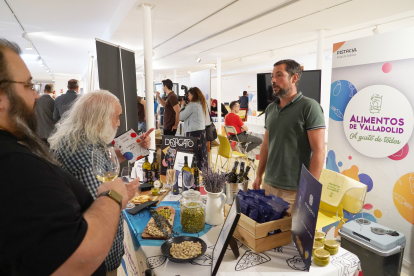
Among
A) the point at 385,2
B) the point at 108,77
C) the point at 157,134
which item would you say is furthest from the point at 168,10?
the point at 385,2

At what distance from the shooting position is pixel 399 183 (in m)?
2.51

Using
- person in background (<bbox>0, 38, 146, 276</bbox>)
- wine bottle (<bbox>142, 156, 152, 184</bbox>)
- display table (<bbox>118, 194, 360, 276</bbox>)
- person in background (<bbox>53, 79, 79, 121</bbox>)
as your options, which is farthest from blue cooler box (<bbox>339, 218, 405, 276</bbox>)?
person in background (<bbox>53, 79, 79, 121</bbox>)

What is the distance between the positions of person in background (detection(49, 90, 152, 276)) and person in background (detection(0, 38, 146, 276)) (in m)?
0.60

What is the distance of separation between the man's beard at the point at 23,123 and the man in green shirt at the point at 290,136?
5.90 feet

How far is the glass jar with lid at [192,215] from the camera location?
137 centimetres

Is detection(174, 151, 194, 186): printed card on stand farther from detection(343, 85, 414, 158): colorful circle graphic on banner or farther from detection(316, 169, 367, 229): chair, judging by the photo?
detection(343, 85, 414, 158): colorful circle graphic on banner

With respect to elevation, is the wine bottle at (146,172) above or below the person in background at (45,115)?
below

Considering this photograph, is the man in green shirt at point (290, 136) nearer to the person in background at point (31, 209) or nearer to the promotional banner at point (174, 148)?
the promotional banner at point (174, 148)

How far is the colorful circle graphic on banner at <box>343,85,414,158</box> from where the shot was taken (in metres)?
2.48

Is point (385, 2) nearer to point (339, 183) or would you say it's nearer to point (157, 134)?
point (339, 183)

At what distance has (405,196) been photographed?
2461 mm

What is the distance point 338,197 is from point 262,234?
162 cm

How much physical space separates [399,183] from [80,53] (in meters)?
9.23

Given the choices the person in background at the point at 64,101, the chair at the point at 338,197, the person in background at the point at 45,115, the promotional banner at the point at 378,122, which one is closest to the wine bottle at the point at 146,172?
the chair at the point at 338,197
